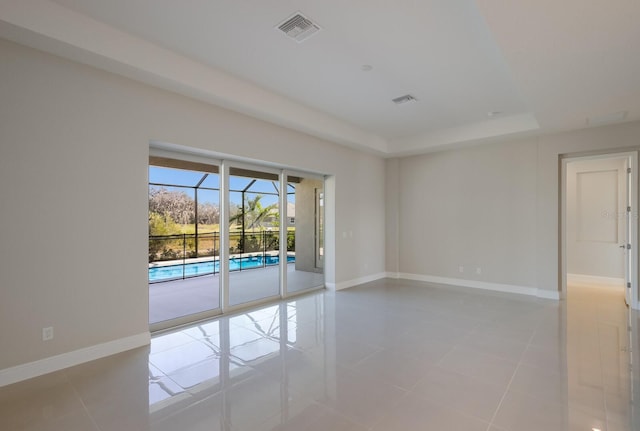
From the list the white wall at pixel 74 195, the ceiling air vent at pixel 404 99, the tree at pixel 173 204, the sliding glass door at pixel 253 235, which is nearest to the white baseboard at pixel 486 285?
the sliding glass door at pixel 253 235

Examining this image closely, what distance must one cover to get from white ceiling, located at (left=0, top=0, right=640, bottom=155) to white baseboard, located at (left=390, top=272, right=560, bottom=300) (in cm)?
294

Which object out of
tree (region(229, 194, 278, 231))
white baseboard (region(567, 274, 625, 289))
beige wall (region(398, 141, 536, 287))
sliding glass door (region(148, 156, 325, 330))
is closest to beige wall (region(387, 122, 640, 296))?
beige wall (region(398, 141, 536, 287))

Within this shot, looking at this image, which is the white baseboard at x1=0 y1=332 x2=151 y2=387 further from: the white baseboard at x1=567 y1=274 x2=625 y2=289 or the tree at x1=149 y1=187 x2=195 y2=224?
the white baseboard at x1=567 y1=274 x2=625 y2=289

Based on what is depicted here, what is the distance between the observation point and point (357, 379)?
2689 millimetres

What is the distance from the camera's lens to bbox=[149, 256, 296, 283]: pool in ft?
16.9

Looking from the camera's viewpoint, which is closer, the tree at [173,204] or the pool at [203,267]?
the tree at [173,204]

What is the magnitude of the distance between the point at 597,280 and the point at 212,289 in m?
8.14

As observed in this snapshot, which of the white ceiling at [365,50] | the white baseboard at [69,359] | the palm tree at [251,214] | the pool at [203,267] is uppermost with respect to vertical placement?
the white ceiling at [365,50]

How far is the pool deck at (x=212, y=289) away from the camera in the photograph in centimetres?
457

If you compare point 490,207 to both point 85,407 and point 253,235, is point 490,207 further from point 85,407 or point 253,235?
point 85,407

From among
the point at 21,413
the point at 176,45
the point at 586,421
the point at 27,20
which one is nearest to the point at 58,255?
the point at 21,413

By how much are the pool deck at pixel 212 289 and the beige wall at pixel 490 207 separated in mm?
2653

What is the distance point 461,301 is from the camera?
17.2ft

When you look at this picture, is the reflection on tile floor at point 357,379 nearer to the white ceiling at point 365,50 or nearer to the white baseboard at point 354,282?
the white baseboard at point 354,282
